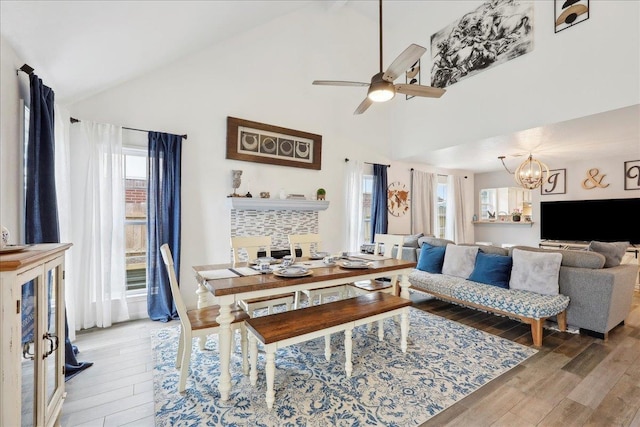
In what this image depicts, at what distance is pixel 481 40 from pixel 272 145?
352 cm

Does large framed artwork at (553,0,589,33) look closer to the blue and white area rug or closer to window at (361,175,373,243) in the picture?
window at (361,175,373,243)

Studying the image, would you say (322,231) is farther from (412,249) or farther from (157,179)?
(157,179)

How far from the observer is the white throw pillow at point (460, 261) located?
3742 millimetres

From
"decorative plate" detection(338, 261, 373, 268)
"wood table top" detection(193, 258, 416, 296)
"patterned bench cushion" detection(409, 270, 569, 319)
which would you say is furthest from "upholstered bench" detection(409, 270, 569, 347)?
"decorative plate" detection(338, 261, 373, 268)

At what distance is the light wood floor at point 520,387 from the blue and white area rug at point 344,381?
0.36 feet

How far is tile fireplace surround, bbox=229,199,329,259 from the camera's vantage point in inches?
159

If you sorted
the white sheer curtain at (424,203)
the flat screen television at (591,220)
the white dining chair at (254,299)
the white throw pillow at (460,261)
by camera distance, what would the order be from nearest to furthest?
the white dining chair at (254,299) → the white throw pillow at (460,261) → the flat screen television at (591,220) → the white sheer curtain at (424,203)

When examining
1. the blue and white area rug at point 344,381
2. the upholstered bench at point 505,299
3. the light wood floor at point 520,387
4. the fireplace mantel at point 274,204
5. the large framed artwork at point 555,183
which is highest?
the large framed artwork at point 555,183

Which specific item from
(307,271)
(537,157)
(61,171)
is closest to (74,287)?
(61,171)

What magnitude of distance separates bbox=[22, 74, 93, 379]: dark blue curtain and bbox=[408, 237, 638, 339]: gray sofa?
469 cm

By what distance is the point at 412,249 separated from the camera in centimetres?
454

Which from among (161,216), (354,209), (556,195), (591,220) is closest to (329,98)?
(354,209)

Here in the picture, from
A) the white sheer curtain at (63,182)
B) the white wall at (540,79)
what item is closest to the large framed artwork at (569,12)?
the white wall at (540,79)

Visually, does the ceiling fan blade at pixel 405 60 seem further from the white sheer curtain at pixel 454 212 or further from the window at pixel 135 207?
the white sheer curtain at pixel 454 212
